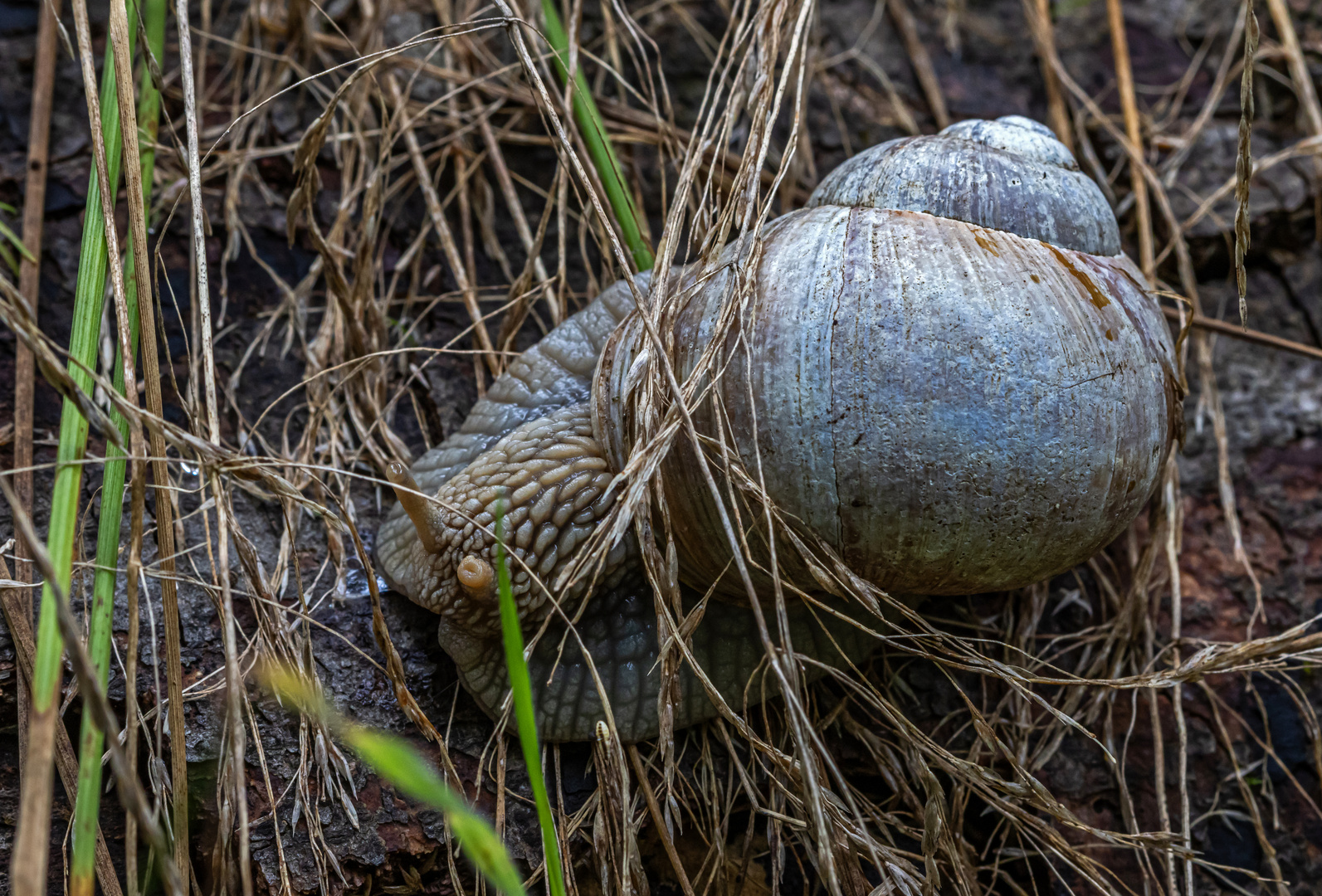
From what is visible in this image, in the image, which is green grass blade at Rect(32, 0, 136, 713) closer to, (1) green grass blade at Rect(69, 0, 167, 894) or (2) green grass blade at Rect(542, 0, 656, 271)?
(1) green grass blade at Rect(69, 0, 167, 894)

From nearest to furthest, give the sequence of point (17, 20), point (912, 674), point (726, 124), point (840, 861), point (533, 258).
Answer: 1. point (840, 861)
2. point (726, 124)
3. point (912, 674)
4. point (533, 258)
5. point (17, 20)

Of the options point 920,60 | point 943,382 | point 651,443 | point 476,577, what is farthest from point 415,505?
point 920,60

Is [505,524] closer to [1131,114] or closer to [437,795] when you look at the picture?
[437,795]

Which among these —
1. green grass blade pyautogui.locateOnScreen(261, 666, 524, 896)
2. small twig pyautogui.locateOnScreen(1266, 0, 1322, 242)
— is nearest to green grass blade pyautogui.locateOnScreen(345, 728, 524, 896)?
green grass blade pyautogui.locateOnScreen(261, 666, 524, 896)

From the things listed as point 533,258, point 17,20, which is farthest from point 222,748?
point 17,20

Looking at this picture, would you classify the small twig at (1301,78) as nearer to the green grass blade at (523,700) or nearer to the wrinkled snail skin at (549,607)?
the wrinkled snail skin at (549,607)

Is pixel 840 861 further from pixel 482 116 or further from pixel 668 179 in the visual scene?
pixel 482 116

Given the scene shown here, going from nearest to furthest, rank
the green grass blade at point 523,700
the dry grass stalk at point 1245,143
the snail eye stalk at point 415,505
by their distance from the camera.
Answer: the green grass blade at point 523,700
the dry grass stalk at point 1245,143
the snail eye stalk at point 415,505

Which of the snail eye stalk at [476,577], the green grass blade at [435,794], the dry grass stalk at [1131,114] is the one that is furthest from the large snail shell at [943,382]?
the dry grass stalk at [1131,114]
